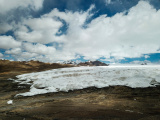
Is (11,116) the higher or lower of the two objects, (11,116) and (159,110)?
the lower

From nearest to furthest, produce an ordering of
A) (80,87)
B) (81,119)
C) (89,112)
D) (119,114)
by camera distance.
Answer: (81,119) < (119,114) < (89,112) < (80,87)

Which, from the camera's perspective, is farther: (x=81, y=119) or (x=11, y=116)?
(x=11, y=116)

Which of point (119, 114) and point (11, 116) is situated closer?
point (119, 114)

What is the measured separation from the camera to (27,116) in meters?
6.89

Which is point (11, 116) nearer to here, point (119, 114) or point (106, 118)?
point (106, 118)

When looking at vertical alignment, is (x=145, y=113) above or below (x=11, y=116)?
above

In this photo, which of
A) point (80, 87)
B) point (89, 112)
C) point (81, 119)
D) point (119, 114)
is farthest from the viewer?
point (80, 87)

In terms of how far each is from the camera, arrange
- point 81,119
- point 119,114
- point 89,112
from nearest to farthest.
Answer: point 81,119 → point 119,114 → point 89,112

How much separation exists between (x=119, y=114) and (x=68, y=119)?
334 cm

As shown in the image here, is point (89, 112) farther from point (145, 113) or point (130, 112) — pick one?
point (145, 113)

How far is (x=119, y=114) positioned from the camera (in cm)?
650

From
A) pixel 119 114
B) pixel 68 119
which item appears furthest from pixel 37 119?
pixel 119 114

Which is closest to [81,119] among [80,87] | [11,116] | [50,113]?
[50,113]

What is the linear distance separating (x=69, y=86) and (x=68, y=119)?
34.8 feet
